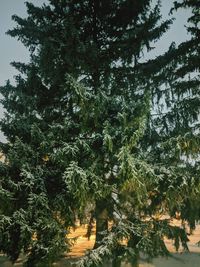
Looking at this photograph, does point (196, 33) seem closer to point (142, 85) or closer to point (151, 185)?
point (142, 85)

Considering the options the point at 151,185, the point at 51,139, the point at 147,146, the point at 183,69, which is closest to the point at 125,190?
the point at 151,185

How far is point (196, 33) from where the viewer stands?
40.6ft

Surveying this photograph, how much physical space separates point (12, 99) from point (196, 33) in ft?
23.0

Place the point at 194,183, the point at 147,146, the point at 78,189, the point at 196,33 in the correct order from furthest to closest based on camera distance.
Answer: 1. the point at 196,33
2. the point at 147,146
3. the point at 194,183
4. the point at 78,189

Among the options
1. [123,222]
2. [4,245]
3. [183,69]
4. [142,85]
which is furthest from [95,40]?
[4,245]

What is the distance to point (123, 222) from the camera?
10727 millimetres

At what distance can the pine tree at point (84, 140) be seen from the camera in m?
9.82

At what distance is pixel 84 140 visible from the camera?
1032 centimetres

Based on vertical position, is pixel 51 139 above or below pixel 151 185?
above

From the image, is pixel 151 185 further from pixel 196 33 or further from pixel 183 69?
pixel 196 33

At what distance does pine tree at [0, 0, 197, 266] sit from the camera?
9820 mm

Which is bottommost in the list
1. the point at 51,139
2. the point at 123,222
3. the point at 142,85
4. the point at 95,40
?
the point at 123,222

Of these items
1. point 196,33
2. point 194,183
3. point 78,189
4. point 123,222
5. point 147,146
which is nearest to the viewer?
point 78,189

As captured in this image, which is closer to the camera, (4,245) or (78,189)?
(78,189)
